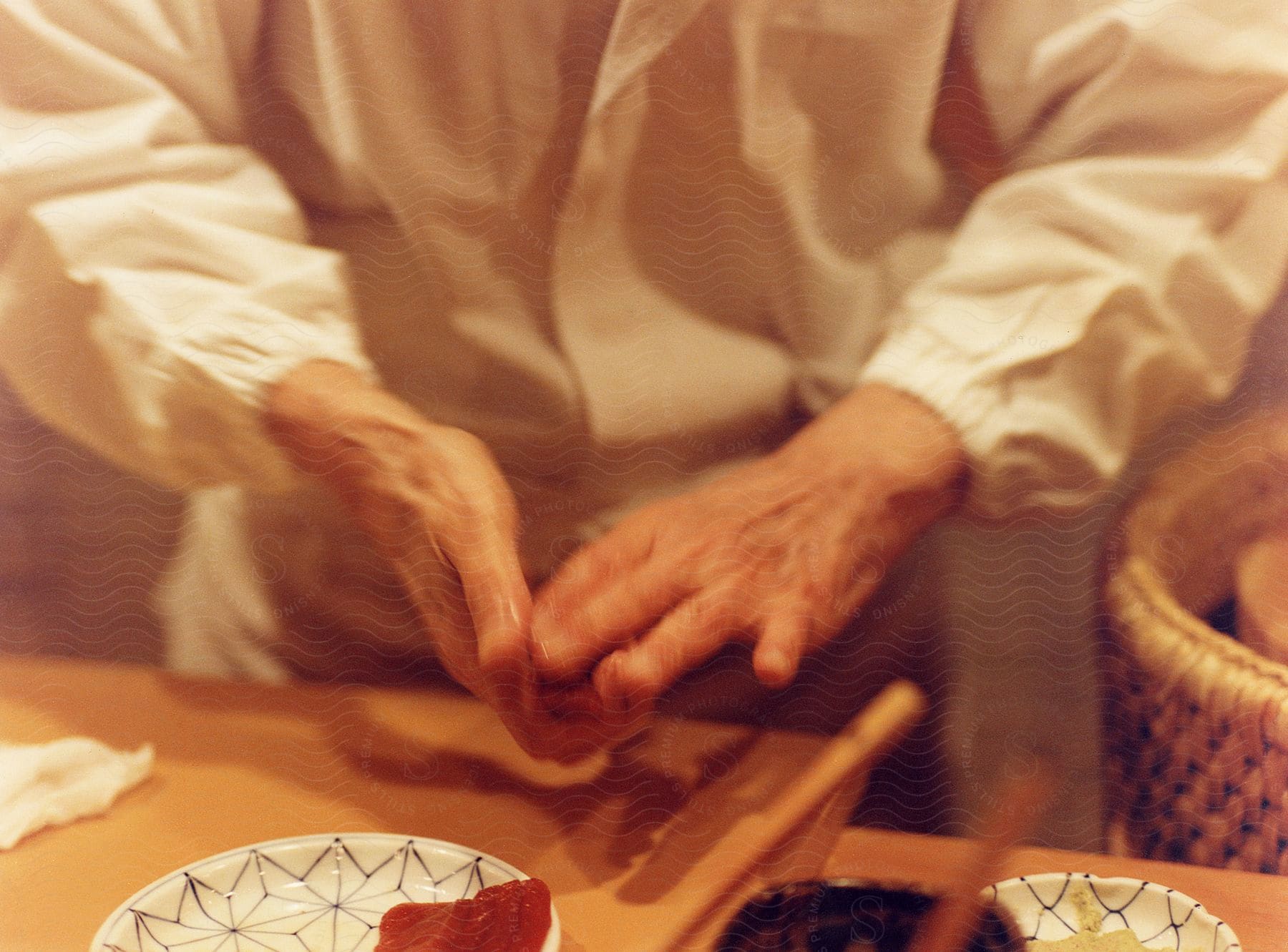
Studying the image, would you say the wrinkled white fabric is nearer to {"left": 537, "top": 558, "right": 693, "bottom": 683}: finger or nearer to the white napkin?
{"left": 537, "top": 558, "right": 693, "bottom": 683}: finger

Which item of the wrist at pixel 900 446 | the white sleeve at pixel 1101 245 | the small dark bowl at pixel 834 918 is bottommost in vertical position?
the small dark bowl at pixel 834 918

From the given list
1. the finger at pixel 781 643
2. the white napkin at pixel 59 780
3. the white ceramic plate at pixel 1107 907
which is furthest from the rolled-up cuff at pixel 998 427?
the white napkin at pixel 59 780

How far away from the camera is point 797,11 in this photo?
528mm

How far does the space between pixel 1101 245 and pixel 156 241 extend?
0.55 m

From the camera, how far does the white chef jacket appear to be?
1.72 ft

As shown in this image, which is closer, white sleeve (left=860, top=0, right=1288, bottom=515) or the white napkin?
white sleeve (left=860, top=0, right=1288, bottom=515)

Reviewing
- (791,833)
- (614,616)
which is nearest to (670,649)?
(614,616)

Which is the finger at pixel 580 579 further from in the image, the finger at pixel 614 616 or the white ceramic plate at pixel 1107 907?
the white ceramic plate at pixel 1107 907

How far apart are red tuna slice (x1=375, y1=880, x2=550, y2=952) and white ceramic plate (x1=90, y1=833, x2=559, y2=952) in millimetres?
17

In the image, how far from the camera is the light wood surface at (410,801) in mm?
578

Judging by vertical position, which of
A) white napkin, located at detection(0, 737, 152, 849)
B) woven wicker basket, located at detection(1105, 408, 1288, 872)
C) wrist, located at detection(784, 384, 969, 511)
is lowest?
white napkin, located at detection(0, 737, 152, 849)

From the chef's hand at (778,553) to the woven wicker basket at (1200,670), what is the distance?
0.12 m

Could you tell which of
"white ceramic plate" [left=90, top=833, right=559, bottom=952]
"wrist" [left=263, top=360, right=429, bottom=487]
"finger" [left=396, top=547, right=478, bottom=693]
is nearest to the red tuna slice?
"white ceramic plate" [left=90, top=833, right=559, bottom=952]

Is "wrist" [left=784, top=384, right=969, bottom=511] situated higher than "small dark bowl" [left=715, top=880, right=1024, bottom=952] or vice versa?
"wrist" [left=784, top=384, right=969, bottom=511]
